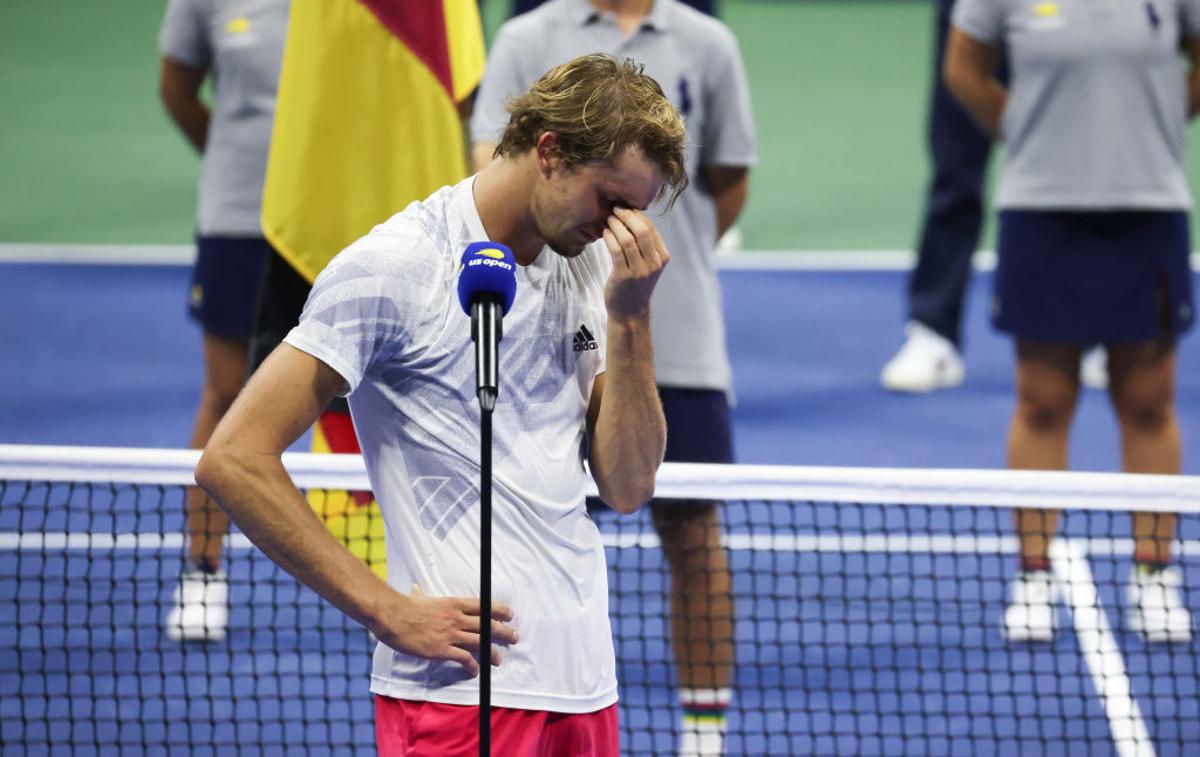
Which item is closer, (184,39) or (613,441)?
(613,441)

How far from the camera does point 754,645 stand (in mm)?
5590

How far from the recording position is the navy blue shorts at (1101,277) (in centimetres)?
557

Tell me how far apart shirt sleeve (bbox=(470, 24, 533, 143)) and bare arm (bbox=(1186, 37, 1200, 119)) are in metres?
2.25

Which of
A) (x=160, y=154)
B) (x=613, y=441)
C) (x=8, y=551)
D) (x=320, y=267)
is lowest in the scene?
(x=160, y=154)

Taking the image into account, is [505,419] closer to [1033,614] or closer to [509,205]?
[509,205]

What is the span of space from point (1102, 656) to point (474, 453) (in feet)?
11.0

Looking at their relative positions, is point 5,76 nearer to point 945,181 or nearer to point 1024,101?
point 945,181

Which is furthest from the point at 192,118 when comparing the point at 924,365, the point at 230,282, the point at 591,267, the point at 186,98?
the point at 924,365

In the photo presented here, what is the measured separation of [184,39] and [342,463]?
2167 millimetres

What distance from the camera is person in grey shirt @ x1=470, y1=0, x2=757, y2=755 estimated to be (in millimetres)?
4746

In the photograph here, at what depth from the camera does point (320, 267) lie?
458 centimetres

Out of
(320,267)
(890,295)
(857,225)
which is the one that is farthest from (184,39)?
(857,225)

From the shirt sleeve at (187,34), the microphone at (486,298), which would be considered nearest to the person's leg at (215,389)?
the shirt sleeve at (187,34)

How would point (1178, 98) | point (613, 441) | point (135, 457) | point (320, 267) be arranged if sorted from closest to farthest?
point (613, 441) → point (135, 457) → point (320, 267) → point (1178, 98)
